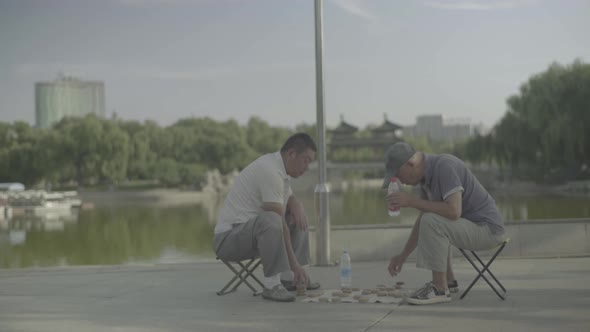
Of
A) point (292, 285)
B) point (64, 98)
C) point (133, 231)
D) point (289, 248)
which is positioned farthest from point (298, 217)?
point (64, 98)

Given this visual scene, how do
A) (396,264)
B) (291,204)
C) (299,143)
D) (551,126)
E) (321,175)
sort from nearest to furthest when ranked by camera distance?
1. (396,264)
2. (299,143)
3. (291,204)
4. (321,175)
5. (551,126)

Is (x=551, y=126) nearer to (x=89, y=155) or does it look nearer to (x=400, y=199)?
(x=400, y=199)

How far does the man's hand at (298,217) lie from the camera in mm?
4645

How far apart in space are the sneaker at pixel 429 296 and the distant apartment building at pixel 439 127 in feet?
513

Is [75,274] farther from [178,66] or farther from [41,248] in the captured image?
[178,66]

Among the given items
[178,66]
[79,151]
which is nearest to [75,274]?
[79,151]

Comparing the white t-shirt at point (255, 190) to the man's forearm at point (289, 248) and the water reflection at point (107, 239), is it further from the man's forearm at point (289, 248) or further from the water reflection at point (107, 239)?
the water reflection at point (107, 239)

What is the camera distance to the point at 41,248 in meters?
23.4

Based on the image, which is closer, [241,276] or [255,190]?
[255,190]

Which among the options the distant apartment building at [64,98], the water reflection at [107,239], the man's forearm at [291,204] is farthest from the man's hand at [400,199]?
the distant apartment building at [64,98]

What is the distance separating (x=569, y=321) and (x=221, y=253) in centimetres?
203

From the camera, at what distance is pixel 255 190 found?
4570 mm

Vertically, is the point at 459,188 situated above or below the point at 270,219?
above

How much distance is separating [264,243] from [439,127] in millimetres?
168047
